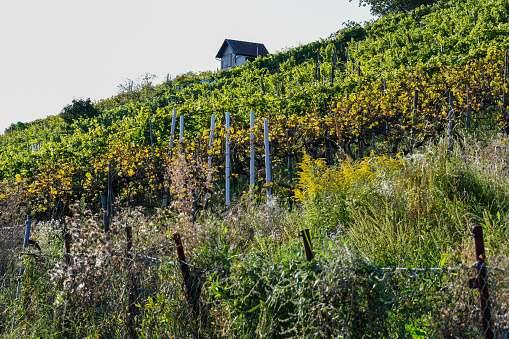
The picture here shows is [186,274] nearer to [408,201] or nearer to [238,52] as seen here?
[408,201]

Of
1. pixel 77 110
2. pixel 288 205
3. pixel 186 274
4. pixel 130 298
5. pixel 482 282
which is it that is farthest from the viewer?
pixel 77 110

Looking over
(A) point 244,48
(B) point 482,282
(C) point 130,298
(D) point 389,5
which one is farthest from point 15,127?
(B) point 482,282

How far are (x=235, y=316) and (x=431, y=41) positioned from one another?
19.6 meters

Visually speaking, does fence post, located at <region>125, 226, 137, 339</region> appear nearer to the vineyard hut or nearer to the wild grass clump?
the wild grass clump

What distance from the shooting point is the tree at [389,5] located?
118ft

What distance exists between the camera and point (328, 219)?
4773 mm

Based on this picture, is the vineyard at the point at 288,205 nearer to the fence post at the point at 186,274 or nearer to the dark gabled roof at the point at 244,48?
the fence post at the point at 186,274

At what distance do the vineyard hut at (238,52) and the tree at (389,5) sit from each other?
33.0 feet

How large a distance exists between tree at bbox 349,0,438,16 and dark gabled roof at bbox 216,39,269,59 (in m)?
9.75

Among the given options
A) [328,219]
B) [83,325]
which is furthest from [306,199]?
[83,325]

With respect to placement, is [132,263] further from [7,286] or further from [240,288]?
[7,286]

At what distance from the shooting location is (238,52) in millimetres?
40375

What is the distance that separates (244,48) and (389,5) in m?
13.1

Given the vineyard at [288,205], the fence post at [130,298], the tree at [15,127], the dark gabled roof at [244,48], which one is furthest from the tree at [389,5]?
the fence post at [130,298]
